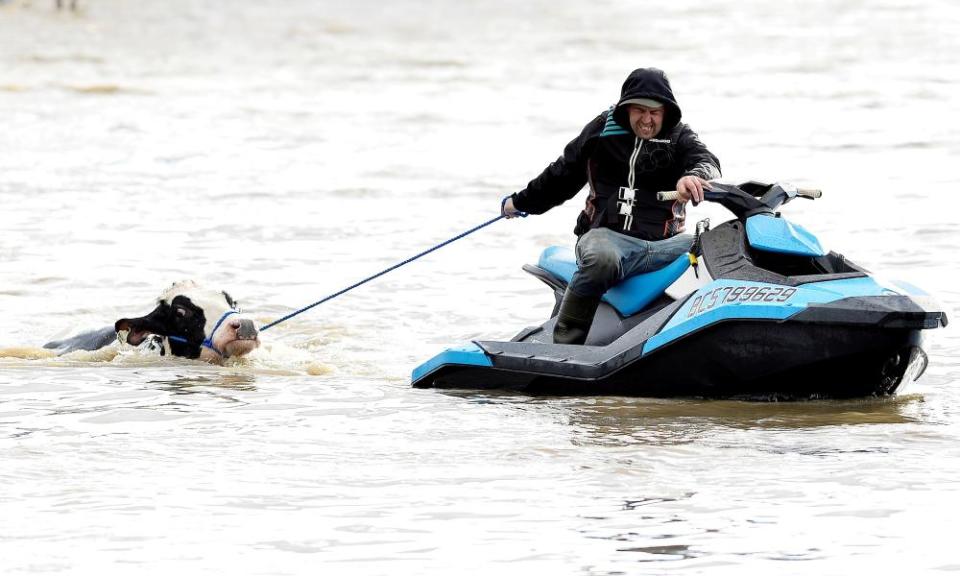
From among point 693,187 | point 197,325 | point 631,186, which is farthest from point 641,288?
point 197,325

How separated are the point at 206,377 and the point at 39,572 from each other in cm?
409

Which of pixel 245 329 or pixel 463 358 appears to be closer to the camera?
pixel 463 358

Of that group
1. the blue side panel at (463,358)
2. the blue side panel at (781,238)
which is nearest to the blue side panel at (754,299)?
the blue side panel at (781,238)

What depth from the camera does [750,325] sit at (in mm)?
7828

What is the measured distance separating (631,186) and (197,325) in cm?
293

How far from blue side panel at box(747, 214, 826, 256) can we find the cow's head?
3383mm

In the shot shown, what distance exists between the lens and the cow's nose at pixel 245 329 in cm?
1006

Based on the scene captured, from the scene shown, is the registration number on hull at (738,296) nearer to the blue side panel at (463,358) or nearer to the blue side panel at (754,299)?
the blue side panel at (754,299)

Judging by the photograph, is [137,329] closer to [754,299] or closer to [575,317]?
[575,317]

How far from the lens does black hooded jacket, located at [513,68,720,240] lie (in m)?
8.52

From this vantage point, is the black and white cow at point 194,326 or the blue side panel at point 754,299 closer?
the blue side panel at point 754,299

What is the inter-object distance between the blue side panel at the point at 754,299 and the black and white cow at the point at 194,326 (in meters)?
3.06

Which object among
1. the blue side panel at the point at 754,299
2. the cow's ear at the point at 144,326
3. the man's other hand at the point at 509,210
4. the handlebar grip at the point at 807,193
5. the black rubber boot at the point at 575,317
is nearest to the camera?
the blue side panel at the point at 754,299

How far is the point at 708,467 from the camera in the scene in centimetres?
722
